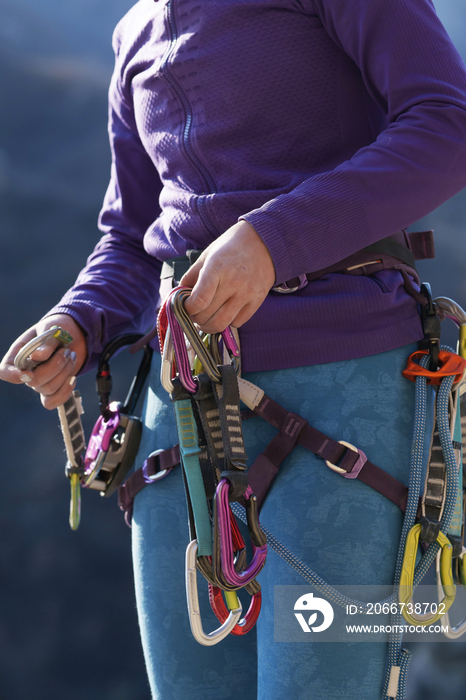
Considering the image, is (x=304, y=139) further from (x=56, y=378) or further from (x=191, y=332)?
(x=56, y=378)

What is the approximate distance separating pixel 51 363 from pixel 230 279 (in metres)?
0.41

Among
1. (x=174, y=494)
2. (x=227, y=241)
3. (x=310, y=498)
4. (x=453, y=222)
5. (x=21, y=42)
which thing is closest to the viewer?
(x=227, y=241)

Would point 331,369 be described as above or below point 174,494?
above

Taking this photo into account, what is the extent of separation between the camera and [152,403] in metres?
0.93

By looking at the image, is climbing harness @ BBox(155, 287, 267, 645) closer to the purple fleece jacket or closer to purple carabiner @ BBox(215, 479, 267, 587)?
purple carabiner @ BBox(215, 479, 267, 587)

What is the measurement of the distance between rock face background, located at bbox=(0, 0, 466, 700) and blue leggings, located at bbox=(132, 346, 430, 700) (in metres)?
1.23

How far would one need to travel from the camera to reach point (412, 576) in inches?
27.1

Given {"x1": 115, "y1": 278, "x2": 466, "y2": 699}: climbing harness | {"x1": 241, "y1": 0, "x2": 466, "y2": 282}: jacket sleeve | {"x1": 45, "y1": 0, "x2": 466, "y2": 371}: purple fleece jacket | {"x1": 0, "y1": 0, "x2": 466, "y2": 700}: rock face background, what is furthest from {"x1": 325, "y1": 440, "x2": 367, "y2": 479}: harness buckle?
{"x1": 0, "y1": 0, "x2": 466, "y2": 700}: rock face background

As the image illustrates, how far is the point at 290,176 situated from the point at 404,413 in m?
0.33

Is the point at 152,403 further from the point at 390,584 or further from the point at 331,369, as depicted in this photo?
the point at 390,584

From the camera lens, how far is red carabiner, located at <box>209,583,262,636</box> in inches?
24.5

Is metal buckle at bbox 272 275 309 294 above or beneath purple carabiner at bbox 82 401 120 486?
above

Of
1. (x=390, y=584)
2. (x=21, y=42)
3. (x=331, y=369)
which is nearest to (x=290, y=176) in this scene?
(x=331, y=369)

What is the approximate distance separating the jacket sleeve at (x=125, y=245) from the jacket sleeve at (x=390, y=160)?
0.45m
